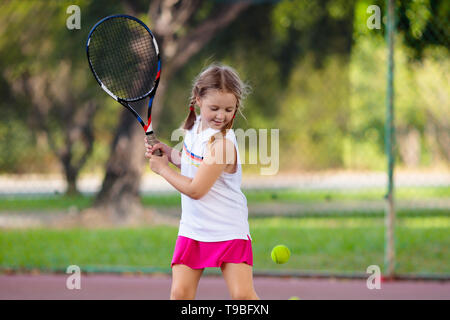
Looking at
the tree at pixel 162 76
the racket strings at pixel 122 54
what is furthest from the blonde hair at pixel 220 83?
the tree at pixel 162 76

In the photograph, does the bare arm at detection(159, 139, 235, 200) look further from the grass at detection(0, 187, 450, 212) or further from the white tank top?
the grass at detection(0, 187, 450, 212)

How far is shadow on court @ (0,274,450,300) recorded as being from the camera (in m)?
5.10

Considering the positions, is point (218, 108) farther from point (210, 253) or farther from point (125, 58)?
point (125, 58)

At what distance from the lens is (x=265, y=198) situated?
1005cm

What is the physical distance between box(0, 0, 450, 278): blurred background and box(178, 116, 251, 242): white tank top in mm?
2892

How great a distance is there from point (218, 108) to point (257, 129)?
9.09 meters

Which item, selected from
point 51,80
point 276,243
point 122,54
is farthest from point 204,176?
point 51,80

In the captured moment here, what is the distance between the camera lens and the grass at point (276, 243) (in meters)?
6.45

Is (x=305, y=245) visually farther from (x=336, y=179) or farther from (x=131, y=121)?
(x=336, y=179)

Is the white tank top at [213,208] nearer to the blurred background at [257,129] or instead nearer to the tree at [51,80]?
the blurred background at [257,129]

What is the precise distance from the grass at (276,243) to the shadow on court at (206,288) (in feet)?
1.38

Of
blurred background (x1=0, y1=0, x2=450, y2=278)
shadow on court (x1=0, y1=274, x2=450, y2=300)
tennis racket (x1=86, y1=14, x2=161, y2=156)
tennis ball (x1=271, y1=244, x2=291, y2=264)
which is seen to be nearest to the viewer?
tennis racket (x1=86, y1=14, x2=161, y2=156)

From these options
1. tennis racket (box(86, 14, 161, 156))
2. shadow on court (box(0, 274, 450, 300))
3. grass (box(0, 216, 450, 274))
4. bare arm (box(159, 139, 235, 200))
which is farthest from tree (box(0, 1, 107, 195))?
bare arm (box(159, 139, 235, 200))

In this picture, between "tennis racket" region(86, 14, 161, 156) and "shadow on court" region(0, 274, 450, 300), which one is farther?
"shadow on court" region(0, 274, 450, 300)
